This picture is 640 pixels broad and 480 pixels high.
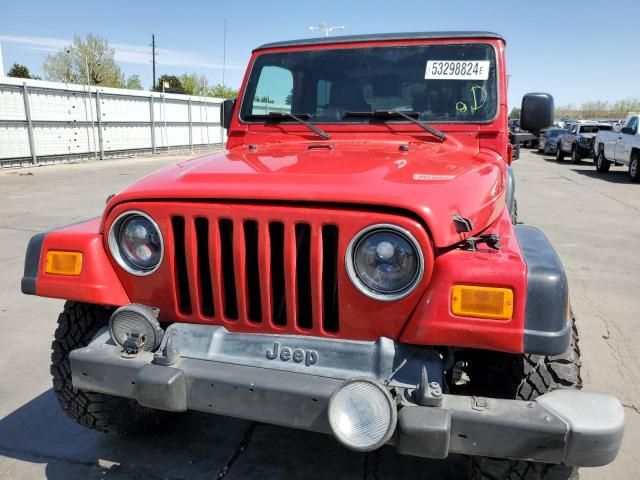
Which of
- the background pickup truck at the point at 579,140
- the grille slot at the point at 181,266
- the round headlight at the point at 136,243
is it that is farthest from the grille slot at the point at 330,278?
the background pickup truck at the point at 579,140

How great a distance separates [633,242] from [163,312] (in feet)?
24.2

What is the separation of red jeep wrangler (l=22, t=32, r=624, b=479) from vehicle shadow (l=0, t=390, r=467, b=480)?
368mm

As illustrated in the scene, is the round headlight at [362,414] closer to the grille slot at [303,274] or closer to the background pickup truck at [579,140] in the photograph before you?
the grille slot at [303,274]

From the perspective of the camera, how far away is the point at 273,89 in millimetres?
3549

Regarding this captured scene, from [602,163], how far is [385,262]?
18.5m

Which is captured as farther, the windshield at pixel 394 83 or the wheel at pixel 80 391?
the windshield at pixel 394 83

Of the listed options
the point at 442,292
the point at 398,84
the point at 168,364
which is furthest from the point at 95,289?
the point at 398,84

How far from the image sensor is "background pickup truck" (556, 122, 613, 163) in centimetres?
2075

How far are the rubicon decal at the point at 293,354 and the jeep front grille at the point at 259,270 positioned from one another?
8 centimetres

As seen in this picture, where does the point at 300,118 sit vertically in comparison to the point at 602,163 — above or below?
above

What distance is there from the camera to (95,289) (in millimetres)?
2164

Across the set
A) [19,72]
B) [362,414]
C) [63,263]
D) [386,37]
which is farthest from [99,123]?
[19,72]

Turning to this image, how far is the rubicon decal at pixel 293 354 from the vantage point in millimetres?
1927

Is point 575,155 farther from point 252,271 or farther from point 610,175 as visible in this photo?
point 252,271
